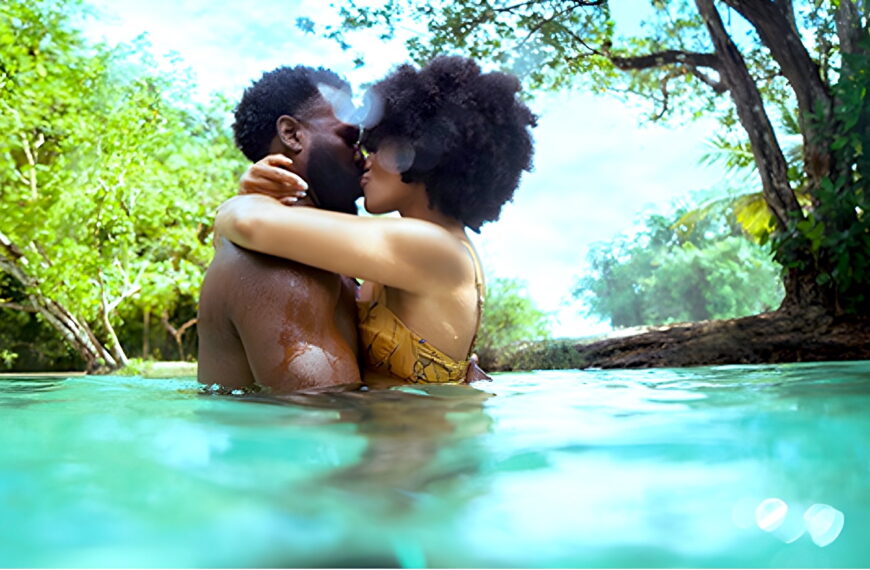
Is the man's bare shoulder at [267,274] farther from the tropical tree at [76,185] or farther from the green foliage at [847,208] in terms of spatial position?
the tropical tree at [76,185]

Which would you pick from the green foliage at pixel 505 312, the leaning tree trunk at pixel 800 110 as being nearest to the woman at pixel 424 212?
the leaning tree trunk at pixel 800 110

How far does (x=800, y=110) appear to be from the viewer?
8219 mm

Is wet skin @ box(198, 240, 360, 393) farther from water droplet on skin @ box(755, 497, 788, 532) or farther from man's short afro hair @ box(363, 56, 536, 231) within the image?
water droplet on skin @ box(755, 497, 788, 532)

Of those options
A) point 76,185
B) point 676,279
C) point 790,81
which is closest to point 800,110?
point 790,81

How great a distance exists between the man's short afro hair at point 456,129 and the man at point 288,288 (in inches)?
7.0

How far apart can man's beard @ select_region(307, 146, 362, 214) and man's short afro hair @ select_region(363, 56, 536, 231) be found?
129 millimetres

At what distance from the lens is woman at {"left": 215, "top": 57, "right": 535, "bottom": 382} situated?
80.8 inches

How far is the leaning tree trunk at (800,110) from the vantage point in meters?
7.92

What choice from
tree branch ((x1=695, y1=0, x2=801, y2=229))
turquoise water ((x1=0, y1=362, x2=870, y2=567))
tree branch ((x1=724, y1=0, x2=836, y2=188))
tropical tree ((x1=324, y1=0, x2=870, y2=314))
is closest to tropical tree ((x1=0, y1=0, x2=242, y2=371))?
tropical tree ((x1=324, y1=0, x2=870, y2=314))

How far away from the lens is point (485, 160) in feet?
8.10

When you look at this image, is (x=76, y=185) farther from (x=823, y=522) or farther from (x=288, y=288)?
(x=823, y=522)

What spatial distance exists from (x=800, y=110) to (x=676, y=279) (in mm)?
28062

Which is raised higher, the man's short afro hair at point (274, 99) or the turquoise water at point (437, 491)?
the man's short afro hair at point (274, 99)

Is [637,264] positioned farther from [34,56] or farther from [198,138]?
[34,56]
